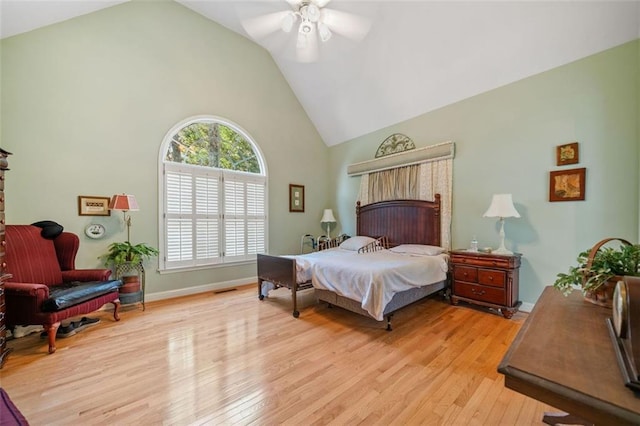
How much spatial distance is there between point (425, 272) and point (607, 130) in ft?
7.81

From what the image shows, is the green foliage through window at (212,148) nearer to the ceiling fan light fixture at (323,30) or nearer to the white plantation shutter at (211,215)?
the white plantation shutter at (211,215)

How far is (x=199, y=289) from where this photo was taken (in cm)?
407

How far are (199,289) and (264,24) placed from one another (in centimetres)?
382

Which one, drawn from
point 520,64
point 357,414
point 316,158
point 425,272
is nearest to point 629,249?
point 357,414

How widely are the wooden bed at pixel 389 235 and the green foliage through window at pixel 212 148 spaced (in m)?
1.87

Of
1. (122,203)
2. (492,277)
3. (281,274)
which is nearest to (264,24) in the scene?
(122,203)

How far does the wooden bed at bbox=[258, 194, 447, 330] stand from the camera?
2.92 metres

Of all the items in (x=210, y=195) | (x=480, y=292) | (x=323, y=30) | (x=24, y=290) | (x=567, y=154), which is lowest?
(x=480, y=292)

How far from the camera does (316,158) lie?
566cm

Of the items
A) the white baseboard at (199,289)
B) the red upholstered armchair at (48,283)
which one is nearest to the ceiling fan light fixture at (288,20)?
the red upholstered armchair at (48,283)

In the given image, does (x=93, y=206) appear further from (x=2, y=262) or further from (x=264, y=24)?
(x=264, y=24)

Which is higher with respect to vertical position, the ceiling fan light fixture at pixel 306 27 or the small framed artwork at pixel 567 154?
the ceiling fan light fixture at pixel 306 27

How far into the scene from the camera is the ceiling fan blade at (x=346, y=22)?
2629 mm

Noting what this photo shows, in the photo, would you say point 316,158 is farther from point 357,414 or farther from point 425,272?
point 357,414
